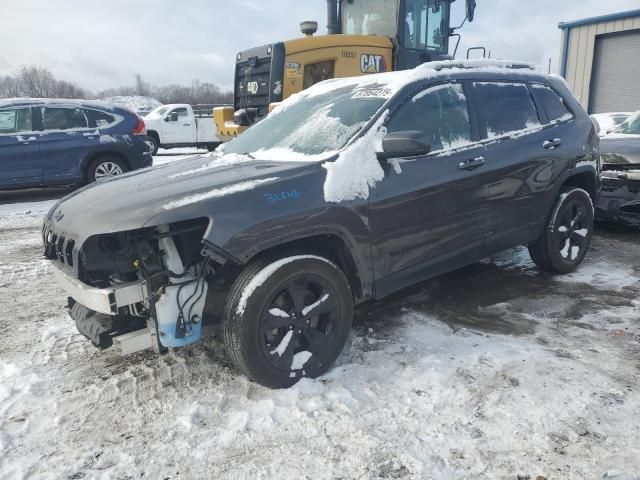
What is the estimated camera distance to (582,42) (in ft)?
59.2

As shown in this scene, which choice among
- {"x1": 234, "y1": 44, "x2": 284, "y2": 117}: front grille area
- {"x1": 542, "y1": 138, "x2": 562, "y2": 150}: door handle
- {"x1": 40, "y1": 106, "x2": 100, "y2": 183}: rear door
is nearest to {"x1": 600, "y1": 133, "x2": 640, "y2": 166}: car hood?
→ {"x1": 542, "y1": 138, "x2": 562, "y2": 150}: door handle

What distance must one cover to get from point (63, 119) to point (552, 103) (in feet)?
27.5

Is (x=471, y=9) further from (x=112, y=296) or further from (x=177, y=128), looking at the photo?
(x=177, y=128)

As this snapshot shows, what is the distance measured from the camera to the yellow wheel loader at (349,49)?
8.55m

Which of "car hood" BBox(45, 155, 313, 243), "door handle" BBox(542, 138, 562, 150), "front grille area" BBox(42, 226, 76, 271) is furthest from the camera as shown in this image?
"door handle" BBox(542, 138, 562, 150)

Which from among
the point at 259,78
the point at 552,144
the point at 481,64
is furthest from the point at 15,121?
the point at 552,144

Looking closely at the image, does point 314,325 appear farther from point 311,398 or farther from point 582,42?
point 582,42

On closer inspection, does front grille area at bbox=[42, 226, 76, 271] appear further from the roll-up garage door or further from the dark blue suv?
the roll-up garage door

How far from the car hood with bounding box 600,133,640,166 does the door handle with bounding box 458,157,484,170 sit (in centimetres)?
330

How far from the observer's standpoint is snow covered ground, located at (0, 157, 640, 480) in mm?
2369

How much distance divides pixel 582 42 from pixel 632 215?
49.1 ft

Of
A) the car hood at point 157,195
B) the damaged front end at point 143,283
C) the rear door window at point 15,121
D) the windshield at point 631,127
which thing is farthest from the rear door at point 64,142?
the windshield at point 631,127

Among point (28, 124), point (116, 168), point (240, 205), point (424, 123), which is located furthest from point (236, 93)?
point (240, 205)

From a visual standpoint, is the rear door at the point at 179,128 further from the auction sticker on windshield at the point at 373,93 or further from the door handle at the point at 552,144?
the door handle at the point at 552,144
